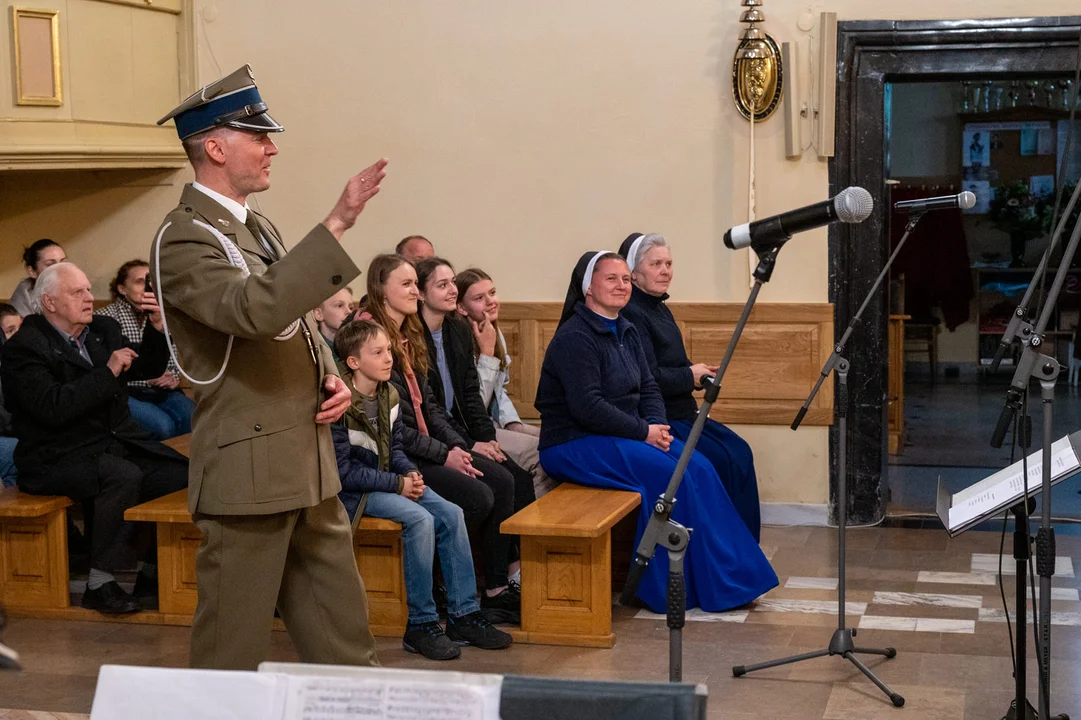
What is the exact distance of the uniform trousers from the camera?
10.2ft

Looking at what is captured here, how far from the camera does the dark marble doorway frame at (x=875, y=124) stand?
6023 mm

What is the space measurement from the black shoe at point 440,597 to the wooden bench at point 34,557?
1.36 m

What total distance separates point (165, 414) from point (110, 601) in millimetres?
1591

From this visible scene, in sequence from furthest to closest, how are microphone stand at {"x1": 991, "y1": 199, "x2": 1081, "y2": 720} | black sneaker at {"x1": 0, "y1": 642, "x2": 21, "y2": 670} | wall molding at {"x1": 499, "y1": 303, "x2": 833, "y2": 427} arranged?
1. wall molding at {"x1": 499, "y1": 303, "x2": 833, "y2": 427}
2. microphone stand at {"x1": 991, "y1": 199, "x2": 1081, "y2": 720}
3. black sneaker at {"x1": 0, "y1": 642, "x2": 21, "y2": 670}

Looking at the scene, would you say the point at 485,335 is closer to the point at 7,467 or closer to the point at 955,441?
the point at 7,467

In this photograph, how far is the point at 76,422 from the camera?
16.5 ft

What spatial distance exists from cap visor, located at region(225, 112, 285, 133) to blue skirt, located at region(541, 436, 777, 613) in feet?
7.66

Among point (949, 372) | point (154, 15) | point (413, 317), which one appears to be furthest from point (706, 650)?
point (949, 372)

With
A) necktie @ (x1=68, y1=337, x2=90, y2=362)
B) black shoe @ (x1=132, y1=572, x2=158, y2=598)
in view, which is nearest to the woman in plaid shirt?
necktie @ (x1=68, y1=337, x2=90, y2=362)

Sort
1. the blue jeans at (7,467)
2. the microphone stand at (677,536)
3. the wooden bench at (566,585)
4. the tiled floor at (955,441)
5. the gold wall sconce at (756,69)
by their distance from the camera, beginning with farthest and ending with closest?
the tiled floor at (955,441)
the gold wall sconce at (756,69)
the blue jeans at (7,467)
the wooden bench at (566,585)
the microphone stand at (677,536)

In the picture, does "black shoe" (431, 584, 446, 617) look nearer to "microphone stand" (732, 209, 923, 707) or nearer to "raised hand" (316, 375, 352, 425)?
"microphone stand" (732, 209, 923, 707)

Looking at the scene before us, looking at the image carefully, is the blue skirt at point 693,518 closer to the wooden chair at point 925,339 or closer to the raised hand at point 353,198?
the raised hand at point 353,198

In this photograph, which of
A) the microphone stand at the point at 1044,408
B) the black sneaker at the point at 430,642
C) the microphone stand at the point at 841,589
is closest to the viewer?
the microphone stand at the point at 1044,408

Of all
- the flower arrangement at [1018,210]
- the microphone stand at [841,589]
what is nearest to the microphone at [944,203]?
the microphone stand at [841,589]
